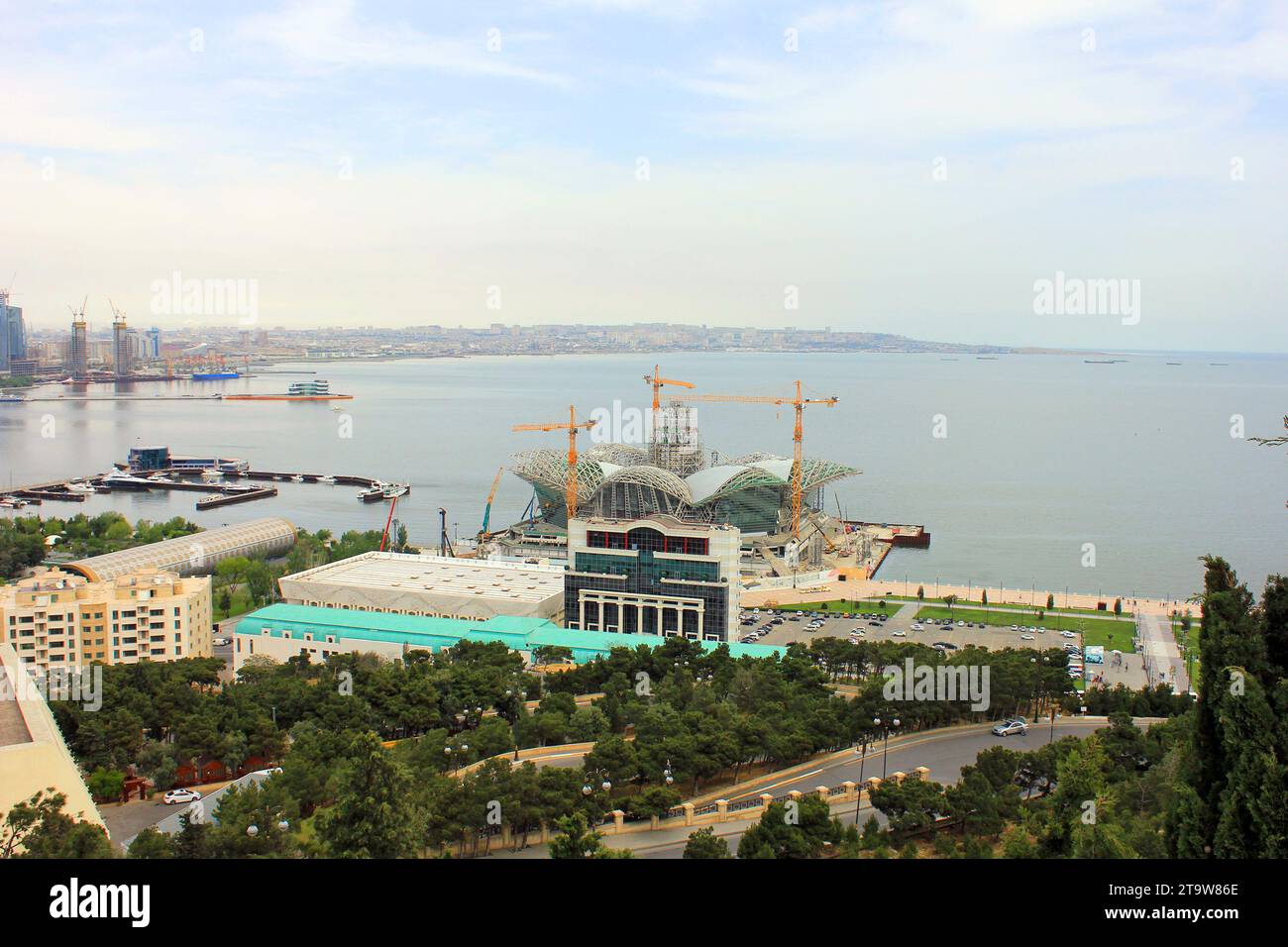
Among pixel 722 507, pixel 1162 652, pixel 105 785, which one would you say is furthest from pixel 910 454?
pixel 105 785

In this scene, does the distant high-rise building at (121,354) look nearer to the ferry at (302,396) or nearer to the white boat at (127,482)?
the ferry at (302,396)

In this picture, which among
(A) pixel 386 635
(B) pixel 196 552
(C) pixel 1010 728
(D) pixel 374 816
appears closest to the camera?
(D) pixel 374 816

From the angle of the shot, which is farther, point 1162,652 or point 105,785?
point 1162,652

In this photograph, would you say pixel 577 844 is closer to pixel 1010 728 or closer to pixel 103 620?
pixel 1010 728

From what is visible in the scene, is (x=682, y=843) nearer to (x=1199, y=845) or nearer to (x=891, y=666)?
(x=1199, y=845)

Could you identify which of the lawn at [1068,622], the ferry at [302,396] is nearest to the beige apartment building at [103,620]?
the lawn at [1068,622]

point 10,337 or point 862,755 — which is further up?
point 10,337

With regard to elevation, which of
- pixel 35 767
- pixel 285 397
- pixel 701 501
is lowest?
pixel 35 767

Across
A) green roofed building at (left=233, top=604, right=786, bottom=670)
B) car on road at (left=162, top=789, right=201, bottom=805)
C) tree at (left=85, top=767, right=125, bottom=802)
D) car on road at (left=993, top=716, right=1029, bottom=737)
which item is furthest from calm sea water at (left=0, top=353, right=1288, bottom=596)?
tree at (left=85, top=767, right=125, bottom=802)
